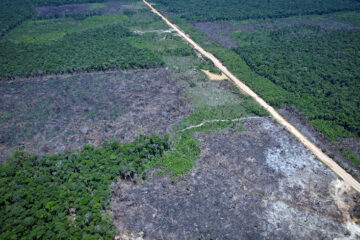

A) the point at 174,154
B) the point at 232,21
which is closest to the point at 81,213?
the point at 174,154

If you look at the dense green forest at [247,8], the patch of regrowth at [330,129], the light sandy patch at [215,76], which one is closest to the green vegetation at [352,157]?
the patch of regrowth at [330,129]

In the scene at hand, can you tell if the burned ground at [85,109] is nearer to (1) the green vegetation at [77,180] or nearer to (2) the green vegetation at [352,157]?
(1) the green vegetation at [77,180]

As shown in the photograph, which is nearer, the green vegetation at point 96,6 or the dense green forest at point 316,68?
the dense green forest at point 316,68

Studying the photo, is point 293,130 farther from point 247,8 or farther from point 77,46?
point 247,8

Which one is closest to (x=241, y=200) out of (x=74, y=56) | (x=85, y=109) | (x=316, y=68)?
(x=85, y=109)

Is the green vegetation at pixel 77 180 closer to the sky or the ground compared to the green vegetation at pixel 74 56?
closer to the ground

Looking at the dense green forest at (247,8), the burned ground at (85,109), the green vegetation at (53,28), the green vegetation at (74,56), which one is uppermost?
the dense green forest at (247,8)
